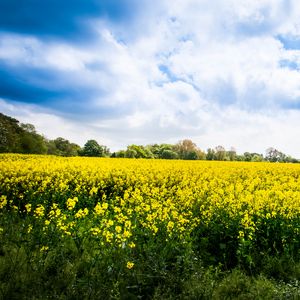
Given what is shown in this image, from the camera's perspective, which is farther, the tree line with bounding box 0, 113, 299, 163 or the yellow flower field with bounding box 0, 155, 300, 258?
the tree line with bounding box 0, 113, 299, 163

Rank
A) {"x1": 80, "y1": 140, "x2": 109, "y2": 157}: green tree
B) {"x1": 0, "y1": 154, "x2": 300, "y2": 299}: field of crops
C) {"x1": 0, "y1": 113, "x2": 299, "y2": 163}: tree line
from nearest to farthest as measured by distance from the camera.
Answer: {"x1": 0, "y1": 154, "x2": 300, "y2": 299}: field of crops
{"x1": 0, "y1": 113, "x2": 299, "y2": 163}: tree line
{"x1": 80, "y1": 140, "x2": 109, "y2": 157}: green tree

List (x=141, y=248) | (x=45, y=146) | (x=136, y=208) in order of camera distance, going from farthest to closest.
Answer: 1. (x=45, y=146)
2. (x=136, y=208)
3. (x=141, y=248)

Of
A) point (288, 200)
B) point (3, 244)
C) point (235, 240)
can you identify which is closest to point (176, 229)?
point (235, 240)

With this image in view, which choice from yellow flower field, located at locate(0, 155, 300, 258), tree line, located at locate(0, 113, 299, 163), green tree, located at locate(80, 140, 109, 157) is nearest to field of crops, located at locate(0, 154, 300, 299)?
yellow flower field, located at locate(0, 155, 300, 258)

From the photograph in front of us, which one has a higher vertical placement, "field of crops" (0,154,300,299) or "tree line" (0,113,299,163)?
"tree line" (0,113,299,163)

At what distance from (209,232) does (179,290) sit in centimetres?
247

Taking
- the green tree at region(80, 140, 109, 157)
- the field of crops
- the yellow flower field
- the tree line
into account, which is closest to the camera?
the field of crops

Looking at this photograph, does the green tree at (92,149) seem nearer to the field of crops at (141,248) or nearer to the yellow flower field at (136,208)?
the yellow flower field at (136,208)

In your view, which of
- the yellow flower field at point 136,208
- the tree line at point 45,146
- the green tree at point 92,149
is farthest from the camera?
the green tree at point 92,149

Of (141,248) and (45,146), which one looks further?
(45,146)

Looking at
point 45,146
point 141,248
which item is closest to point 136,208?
point 141,248

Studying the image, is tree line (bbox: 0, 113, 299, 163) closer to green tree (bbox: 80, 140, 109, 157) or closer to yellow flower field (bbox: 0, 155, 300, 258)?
green tree (bbox: 80, 140, 109, 157)

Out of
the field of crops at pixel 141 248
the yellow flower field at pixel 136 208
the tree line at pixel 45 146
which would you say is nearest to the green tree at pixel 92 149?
the tree line at pixel 45 146

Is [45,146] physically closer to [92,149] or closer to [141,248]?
[92,149]
